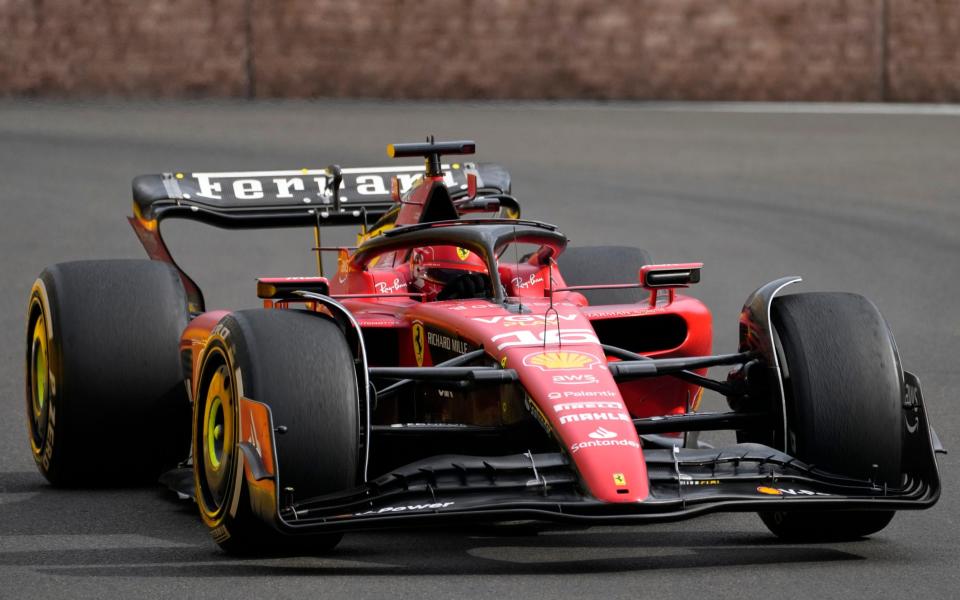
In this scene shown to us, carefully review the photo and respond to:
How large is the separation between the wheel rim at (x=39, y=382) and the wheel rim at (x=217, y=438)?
1597 mm

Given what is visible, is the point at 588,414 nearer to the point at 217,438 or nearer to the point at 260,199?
the point at 217,438

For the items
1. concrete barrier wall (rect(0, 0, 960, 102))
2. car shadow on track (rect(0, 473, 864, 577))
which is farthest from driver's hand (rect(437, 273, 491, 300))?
concrete barrier wall (rect(0, 0, 960, 102))

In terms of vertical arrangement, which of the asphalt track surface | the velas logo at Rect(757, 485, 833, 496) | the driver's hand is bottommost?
the asphalt track surface

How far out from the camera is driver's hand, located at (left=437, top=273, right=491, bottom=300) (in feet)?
26.3

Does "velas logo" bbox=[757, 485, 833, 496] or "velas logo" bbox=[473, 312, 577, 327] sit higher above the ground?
"velas logo" bbox=[473, 312, 577, 327]

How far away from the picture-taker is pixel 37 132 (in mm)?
25250

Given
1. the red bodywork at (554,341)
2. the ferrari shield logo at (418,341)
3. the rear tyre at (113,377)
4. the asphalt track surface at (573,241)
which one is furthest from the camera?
the rear tyre at (113,377)

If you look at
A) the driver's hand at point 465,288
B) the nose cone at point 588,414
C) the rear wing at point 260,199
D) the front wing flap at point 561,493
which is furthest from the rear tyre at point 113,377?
the nose cone at point 588,414

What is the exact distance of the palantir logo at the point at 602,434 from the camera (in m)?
6.40

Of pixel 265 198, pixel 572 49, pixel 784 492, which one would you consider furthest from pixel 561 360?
pixel 572 49

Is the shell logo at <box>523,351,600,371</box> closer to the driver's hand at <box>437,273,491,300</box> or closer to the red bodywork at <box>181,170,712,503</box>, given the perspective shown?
the red bodywork at <box>181,170,712,503</box>

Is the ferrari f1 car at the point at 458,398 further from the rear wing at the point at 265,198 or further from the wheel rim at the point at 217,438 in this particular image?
the rear wing at the point at 265,198

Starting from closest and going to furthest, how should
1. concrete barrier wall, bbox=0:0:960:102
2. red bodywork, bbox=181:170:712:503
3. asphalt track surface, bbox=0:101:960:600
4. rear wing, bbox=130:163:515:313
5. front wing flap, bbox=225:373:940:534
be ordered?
1. front wing flap, bbox=225:373:940:534
2. red bodywork, bbox=181:170:712:503
3. asphalt track surface, bbox=0:101:960:600
4. rear wing, bbox=130:163:515:313
5. concrete barrier wall, bbox=0:0:960:102

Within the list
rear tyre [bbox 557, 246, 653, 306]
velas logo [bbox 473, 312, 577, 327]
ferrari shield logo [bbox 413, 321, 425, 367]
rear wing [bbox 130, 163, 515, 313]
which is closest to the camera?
velas logo [bbox 473, 312, 577, 327]
